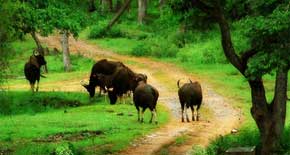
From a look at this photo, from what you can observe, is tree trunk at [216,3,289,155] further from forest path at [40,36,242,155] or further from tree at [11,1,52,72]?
tree at [11,1,52,72]

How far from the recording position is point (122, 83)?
33.5 meters

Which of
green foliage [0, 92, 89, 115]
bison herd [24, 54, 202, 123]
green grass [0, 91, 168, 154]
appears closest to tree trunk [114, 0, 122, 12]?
bison herd [24, 54, 202, 123]

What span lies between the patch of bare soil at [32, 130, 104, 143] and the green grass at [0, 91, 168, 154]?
0.12 feet

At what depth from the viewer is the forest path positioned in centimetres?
2198

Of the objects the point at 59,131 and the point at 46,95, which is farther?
the point at 46,95

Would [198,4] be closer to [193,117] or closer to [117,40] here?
[193,117]

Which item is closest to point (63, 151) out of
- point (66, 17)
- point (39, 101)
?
point (66, 17)

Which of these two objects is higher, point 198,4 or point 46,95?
point 198,4

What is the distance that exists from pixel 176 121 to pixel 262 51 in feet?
35.7

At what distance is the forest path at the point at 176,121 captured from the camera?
22.0m

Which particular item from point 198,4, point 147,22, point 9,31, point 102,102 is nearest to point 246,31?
point 198,4

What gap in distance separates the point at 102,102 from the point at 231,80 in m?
11.0

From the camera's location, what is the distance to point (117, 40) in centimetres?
6519

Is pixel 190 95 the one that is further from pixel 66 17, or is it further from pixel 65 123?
pixel 66 17
